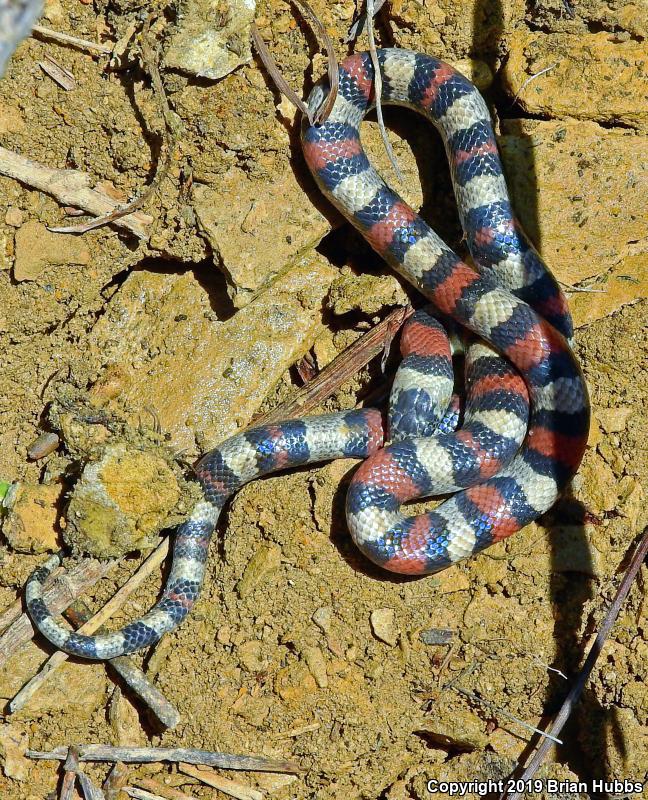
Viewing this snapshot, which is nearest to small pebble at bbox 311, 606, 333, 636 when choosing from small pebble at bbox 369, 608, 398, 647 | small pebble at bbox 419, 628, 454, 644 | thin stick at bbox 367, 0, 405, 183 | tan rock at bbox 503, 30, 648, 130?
small pebble at bbox 369, 608, 398, 647

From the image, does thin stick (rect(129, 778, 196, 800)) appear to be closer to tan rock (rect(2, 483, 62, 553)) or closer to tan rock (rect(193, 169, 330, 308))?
tan rock (rect(2, 483, 62, 553))

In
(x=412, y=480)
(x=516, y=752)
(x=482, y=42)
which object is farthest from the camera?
(x=482, y=42)

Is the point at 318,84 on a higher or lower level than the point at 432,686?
higher

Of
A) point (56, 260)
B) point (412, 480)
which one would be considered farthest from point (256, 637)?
point (56, 260)

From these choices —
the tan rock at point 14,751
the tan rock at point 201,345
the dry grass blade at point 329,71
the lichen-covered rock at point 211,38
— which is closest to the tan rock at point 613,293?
the tan rock at point 201,345

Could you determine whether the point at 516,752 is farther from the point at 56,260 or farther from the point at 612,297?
the point at 56,260

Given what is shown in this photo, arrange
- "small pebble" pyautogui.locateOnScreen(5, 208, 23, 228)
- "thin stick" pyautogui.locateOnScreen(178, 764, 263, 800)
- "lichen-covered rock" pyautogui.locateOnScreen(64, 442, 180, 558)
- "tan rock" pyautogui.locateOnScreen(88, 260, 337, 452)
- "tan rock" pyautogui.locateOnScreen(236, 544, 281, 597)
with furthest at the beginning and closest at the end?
"tan rock" pyautogui.locateOnScreen(88, 260, 337, 452) → "small pebble" pyautogui.locateOnScreen(5, 208, 23, 228) → "tan rock" pyautogui.locateOnScreen(236, 544, 281, 597) → "lichen-covered rock" pyautogui.locateOnScreen(64, 442, 180, 558) → "thin stick" pyautogui.locateOnScreen(178, 764, 263, 800)
